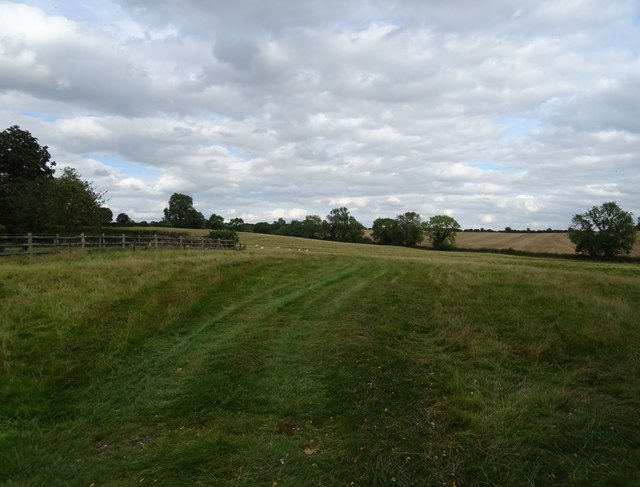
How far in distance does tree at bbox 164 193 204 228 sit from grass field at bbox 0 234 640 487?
356 feet

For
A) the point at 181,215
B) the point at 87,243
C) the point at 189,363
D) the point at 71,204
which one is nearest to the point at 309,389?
the point at 189,363

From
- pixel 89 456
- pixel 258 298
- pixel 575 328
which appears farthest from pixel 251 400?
pixel 575 328

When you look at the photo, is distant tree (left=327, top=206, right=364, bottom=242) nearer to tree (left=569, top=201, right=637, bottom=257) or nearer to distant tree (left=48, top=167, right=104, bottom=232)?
tree (left=569, top=201, right=637, bottom=257)

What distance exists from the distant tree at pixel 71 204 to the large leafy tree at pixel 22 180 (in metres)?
8.26

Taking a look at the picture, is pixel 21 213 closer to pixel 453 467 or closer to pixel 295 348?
pixel 295 348

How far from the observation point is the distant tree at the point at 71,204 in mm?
36969

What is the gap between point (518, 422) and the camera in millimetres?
5434

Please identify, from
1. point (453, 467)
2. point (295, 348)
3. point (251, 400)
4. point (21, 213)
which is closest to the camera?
point (453, 467)

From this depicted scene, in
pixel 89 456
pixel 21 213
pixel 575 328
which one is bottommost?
pixel 89 456

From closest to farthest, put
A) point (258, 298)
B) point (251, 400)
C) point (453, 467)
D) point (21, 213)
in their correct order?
point (453, 467) → point (251, 400) → point (258, 298) → point (21, 213)

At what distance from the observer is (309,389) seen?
6469mm

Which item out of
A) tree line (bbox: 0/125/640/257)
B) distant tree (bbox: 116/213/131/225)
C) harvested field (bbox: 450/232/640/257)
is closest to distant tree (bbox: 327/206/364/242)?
tree line (bbox: 0/125/640/257)

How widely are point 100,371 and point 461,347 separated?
6.79 m

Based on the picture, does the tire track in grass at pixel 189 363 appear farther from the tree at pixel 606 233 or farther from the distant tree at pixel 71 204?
the tree at pixel 606 233
